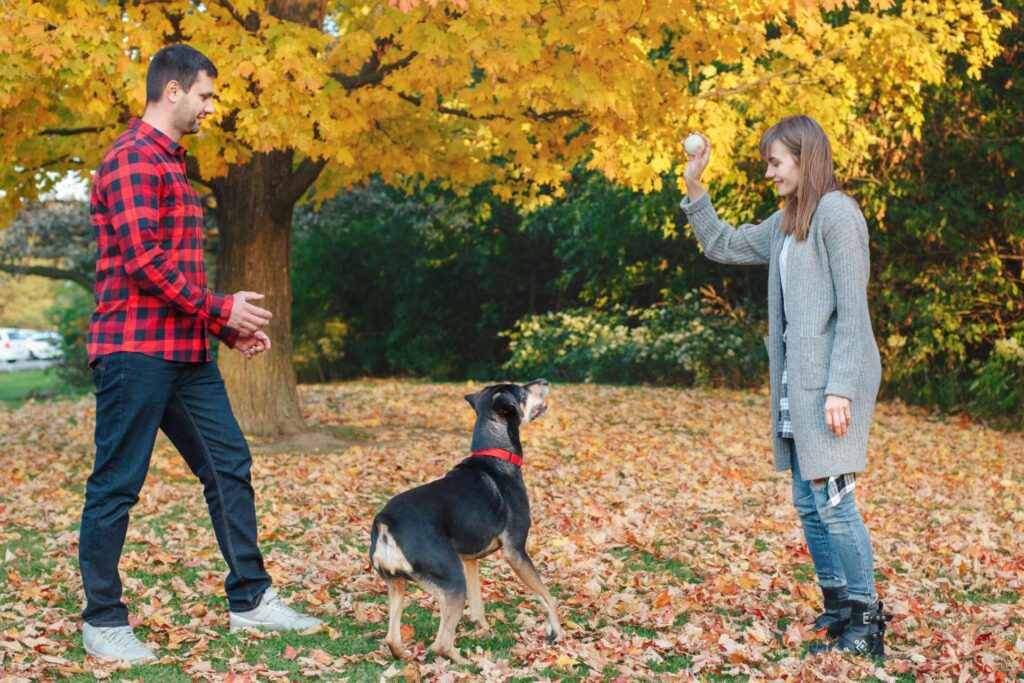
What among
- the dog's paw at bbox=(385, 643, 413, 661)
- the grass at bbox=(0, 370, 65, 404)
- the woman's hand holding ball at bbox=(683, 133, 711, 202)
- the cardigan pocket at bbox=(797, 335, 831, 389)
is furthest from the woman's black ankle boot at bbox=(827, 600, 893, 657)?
the grass at bbox=(0, 370, 65, 404)

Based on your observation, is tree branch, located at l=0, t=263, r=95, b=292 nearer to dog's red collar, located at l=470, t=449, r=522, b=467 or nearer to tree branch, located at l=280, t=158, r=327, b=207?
tree branch, located at l=280, t=158, r=327, b=207

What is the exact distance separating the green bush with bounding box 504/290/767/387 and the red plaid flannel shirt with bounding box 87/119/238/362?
1299 centimetres

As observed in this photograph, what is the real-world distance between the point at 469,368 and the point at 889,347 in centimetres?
938

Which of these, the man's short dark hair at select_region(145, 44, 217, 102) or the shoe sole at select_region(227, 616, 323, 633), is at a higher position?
the man's short dark hair at select_region(145, 44, 217, 102)

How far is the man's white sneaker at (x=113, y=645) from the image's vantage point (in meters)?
3.90

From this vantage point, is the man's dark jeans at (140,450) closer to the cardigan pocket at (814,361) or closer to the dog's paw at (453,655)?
the dog's paw at (453,655)

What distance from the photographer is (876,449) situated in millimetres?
10680

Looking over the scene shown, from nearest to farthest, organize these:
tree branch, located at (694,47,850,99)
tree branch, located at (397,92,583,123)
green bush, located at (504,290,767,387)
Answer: tree branch, located at (397,92,583,123) < tree branch, located at (694,47,850,99) < green bush, located at (504,290,767,387)

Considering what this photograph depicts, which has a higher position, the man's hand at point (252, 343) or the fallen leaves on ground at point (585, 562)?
the man's hand at point (252, 343)

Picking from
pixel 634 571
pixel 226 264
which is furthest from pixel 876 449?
pixel 226 264

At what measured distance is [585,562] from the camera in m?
5.49

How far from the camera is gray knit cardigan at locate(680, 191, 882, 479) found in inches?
145

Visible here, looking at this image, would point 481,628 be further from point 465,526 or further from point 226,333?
point 226,333

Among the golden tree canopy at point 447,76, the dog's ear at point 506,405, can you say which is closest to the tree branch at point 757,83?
the golden tree canopy at point 447,76
